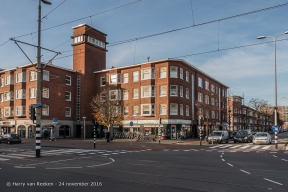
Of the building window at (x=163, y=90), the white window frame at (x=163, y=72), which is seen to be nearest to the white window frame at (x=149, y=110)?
the building window at (x=163, y=90)

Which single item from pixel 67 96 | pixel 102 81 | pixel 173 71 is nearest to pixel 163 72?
pixel 173 71

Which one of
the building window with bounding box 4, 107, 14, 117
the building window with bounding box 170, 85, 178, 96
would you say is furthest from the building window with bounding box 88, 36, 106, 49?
the building window with bounding box 4, 107, 14, 117

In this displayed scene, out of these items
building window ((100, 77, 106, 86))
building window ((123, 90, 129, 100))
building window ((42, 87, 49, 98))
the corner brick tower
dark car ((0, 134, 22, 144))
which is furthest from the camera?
building window ((100, 77, 106, 86))

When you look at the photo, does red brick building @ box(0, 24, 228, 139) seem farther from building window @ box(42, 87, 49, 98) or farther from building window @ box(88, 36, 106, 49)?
building window @ box(42, 87, 49, 98)

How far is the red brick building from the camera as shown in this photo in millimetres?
43031

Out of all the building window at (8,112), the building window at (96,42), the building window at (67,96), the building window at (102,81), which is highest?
the building window at (96,42)

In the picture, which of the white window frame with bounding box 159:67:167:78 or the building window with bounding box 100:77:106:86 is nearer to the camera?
the white window frame with bounding box 159:67:167:78

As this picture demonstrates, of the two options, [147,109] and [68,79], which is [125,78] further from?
[68,79]

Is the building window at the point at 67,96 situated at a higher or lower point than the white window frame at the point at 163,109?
higher

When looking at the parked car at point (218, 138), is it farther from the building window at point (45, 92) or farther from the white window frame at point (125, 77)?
the building window at point (45, 92)

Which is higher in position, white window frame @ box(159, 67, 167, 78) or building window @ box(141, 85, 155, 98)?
white window frame @ box(159, 67, 167, 78)

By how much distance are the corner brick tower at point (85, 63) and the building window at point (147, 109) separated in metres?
11.8

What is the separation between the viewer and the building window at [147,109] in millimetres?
43781

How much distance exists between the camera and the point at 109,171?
11.6 meters
